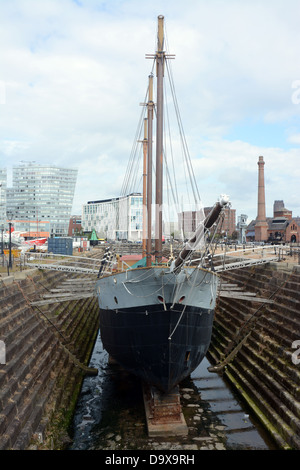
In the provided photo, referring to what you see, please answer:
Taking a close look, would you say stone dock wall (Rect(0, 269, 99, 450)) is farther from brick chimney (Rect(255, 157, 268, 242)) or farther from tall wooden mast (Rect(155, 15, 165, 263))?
brick chimney (Rect(255, 157, 268, 242))

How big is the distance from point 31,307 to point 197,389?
809cm

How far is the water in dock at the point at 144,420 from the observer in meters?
11.1

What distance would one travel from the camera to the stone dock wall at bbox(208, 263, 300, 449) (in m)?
11.0

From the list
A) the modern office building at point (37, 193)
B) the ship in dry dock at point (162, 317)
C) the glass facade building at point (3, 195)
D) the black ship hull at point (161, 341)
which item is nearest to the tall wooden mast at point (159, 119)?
the ship in dry dock at point (162, 317)

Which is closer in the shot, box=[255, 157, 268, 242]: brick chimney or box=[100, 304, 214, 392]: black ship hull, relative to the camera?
box=[100, 304, 214, 392]: black ship hull

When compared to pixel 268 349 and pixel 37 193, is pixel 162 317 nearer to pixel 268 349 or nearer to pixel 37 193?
pixel 268 349

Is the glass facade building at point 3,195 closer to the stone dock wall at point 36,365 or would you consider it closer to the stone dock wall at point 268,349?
the stone dock wall at point 36,365

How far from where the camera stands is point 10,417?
8711 millimetres

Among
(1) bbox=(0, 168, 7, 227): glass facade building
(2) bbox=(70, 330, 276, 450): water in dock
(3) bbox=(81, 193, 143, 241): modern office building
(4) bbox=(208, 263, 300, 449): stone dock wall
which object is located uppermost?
(1) bbox=(0, 168, 7, 227): glass facade building

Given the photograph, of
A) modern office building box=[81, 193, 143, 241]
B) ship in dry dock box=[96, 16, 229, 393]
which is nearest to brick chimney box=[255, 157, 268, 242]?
modern office building box=[81, 193, 143, 241]

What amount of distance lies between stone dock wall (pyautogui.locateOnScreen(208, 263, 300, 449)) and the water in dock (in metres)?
0.61

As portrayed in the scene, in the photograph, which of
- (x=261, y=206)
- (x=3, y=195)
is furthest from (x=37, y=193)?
(x=261, y=206)
